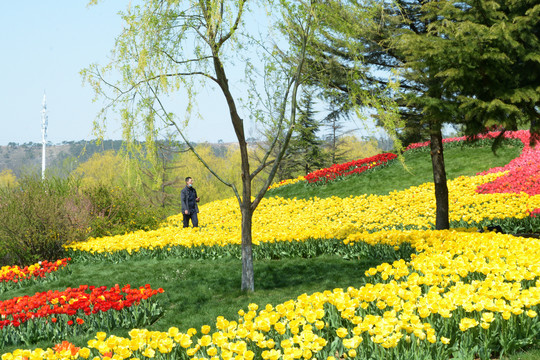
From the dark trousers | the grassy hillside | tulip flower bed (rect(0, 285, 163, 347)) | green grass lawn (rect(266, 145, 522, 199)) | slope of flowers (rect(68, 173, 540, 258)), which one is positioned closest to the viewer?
tulip flower bed (rect(0, 285, 163, 347))

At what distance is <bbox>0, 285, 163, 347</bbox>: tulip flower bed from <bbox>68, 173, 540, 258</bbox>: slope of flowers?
4165mm

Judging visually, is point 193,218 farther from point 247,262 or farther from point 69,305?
point 69,305

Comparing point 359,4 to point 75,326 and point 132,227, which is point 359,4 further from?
point 132,227

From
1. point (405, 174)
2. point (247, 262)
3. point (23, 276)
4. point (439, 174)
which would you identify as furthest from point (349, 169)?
point (23, 276)

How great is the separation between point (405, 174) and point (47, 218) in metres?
13.7

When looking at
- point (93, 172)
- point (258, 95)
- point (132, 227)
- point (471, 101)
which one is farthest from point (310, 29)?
point (93, 172)

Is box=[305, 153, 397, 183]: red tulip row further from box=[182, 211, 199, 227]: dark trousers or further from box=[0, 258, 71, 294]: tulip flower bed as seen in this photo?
box=[0, 258, 71, 294]: tulip flower bed

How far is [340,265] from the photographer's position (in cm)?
790

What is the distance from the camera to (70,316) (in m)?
5.77

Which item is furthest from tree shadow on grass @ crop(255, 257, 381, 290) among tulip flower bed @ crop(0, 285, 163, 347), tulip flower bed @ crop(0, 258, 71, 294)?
tulip flower bed @ crop(0, 258, 71, 294)

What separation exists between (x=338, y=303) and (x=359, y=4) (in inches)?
200

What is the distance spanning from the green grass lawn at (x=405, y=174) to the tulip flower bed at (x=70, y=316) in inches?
509

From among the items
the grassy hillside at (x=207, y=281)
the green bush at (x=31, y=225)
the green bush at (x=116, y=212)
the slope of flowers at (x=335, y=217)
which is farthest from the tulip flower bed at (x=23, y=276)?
the green bush at (x=116, y=212)

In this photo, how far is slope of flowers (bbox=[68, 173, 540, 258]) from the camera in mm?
10430
